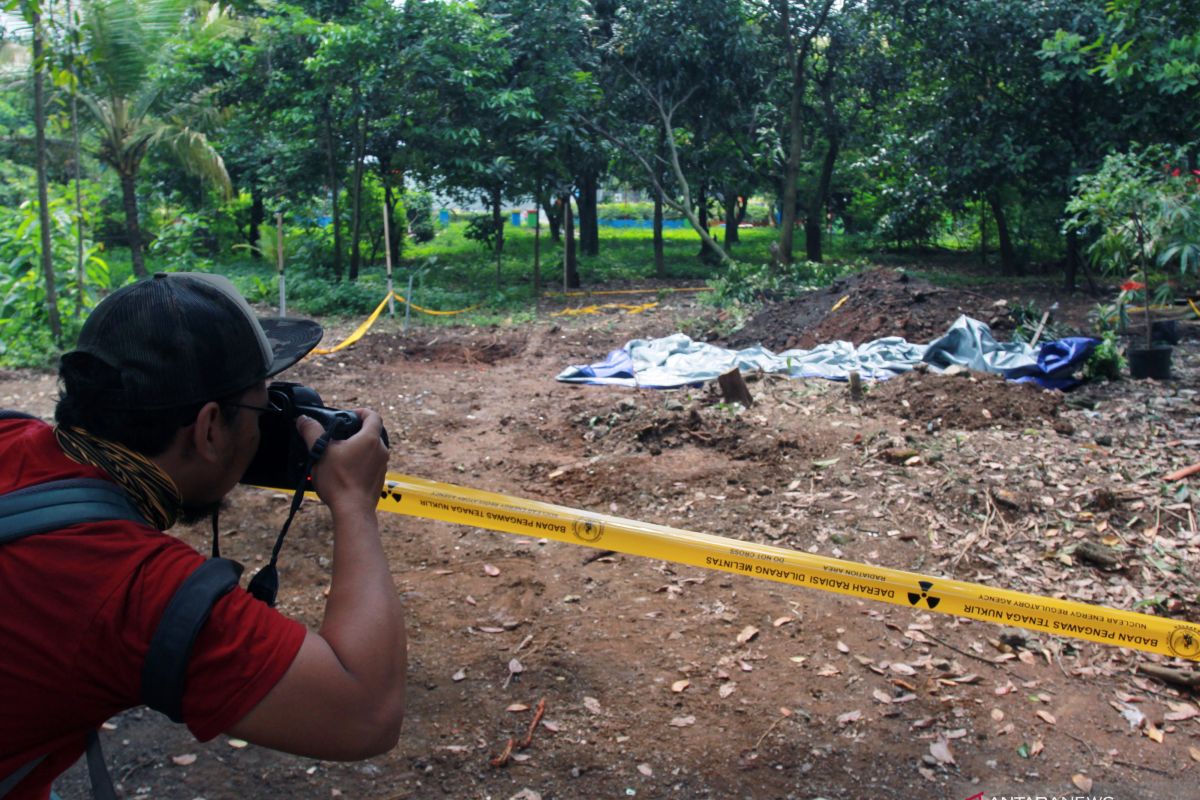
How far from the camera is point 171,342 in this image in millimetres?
1357

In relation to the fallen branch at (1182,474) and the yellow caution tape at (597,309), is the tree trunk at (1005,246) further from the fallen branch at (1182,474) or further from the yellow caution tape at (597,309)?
the fallen branch at (1182,474)

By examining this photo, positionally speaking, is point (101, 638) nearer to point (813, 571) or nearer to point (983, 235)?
point (813, 571)

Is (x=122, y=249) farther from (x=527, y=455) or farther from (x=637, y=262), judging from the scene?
(x=527, y=455)

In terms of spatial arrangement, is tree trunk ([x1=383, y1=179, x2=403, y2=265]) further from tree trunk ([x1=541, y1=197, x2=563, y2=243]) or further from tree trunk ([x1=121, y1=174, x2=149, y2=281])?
tree trunk ([x1=121, y1=174, x2=149, y2=281])

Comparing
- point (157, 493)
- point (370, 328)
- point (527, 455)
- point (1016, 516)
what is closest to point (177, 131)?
point (370, 328)

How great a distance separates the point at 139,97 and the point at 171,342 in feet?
54.8

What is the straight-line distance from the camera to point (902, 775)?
2.96 metres

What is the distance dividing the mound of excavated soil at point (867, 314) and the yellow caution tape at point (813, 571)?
810 cm

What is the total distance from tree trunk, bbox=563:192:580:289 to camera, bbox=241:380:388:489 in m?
15.1

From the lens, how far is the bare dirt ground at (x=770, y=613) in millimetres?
2982

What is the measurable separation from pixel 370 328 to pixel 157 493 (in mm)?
11903

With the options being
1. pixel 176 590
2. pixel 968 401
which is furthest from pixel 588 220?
pixel 176 590

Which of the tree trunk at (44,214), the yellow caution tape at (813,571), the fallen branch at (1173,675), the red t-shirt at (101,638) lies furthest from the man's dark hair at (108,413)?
the tree trunk at (44,214)

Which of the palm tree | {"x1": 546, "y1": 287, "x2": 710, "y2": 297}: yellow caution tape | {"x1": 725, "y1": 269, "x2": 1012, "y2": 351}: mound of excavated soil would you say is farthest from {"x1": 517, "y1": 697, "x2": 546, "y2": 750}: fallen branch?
{"x1": 546, "y1": 287, "x2": 710, "y2": 297}: yellow caution tape
